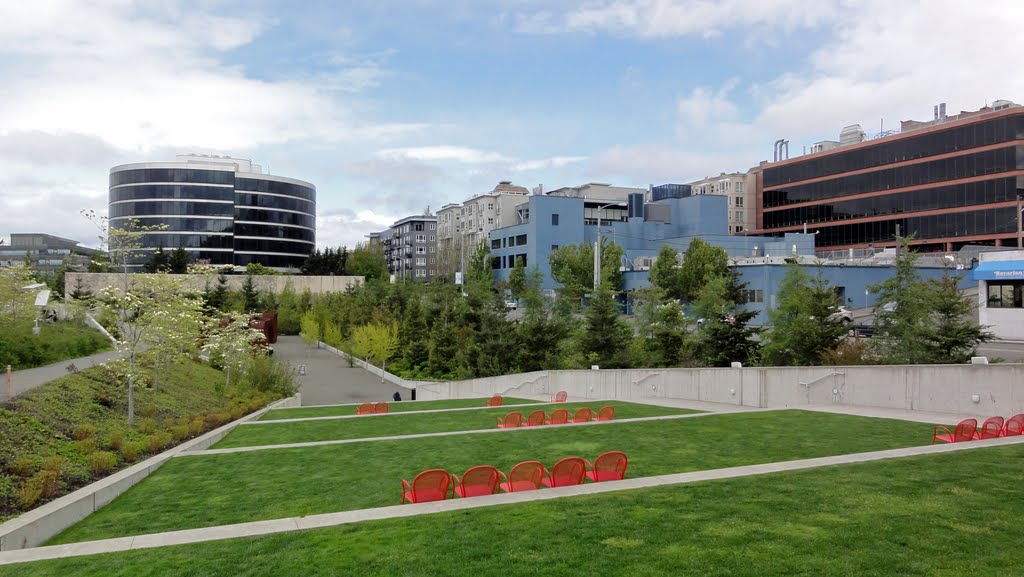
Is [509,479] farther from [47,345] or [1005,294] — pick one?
[1005,294]

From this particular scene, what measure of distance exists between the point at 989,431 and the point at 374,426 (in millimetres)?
14646

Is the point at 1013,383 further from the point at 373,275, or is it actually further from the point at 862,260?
the point at 373,275

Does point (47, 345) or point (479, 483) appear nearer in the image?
point (479, 483)

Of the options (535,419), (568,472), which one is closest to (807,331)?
(535,419)

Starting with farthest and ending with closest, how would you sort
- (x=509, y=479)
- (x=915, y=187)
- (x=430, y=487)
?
(x=915, y=187), (x=509, y=479), (x=430, y=487)

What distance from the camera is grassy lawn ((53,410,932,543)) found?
1078 cm

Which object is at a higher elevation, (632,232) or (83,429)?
(632,232)

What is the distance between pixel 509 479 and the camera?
1081 centimetres

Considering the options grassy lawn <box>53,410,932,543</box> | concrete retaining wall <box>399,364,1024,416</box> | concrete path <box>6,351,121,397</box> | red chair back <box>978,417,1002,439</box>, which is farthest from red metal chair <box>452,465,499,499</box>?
concrete retaining wall <box>399,364,1024,416</box>

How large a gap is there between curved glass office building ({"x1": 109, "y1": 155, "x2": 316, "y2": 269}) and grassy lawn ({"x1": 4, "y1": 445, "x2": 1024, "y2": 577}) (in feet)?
375

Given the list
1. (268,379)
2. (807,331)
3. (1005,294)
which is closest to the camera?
(807,331)

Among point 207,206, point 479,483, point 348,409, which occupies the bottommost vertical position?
Result: point 348,409

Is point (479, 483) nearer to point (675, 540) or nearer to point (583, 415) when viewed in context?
point (675, 540)

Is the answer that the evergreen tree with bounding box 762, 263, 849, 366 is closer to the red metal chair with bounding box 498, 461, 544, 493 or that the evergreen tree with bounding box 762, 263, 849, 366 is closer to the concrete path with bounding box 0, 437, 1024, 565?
the concrete path with bounding box 0, 437, 1024, 565
